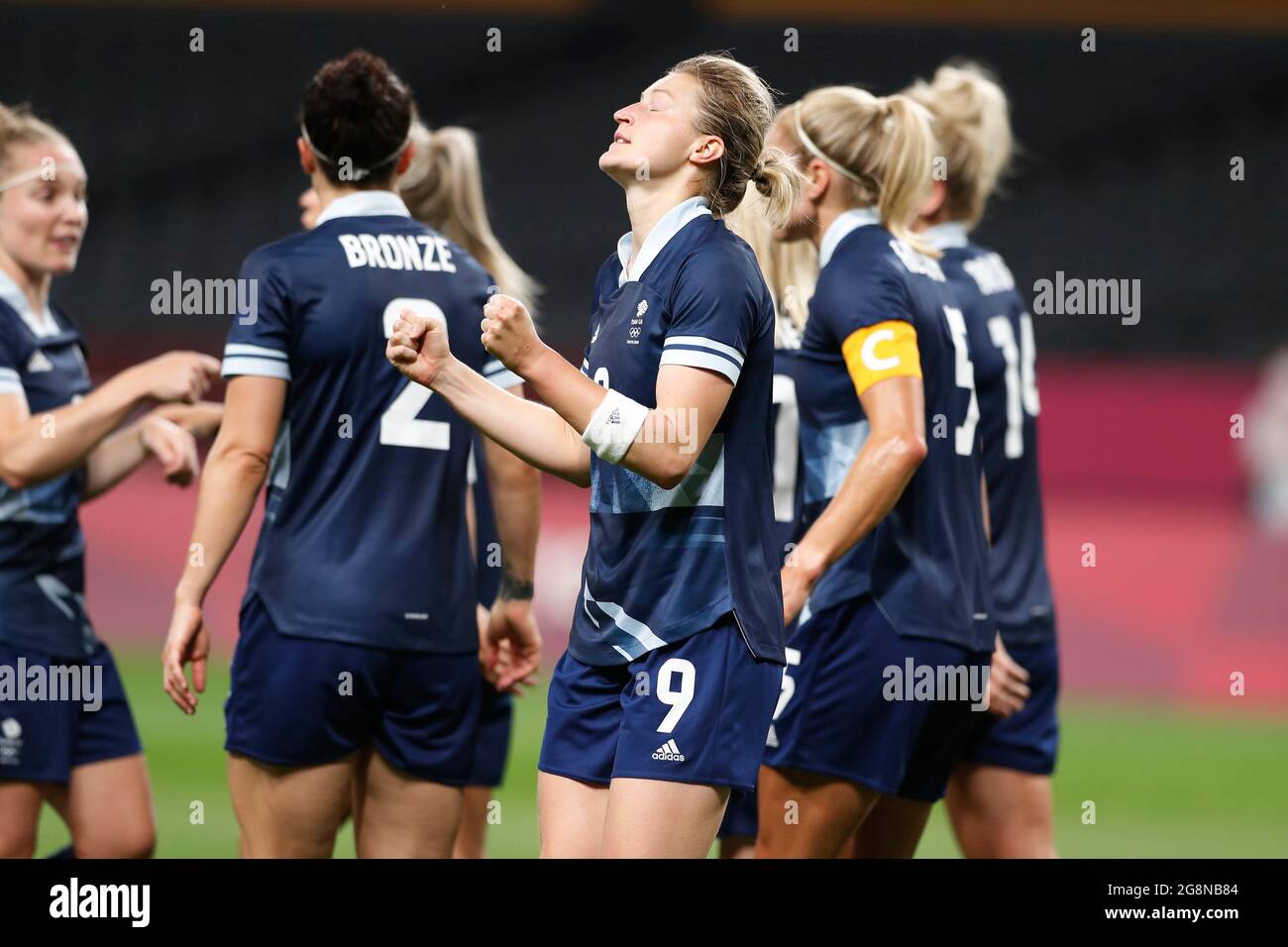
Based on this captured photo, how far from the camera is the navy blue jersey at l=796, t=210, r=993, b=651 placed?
4418mm

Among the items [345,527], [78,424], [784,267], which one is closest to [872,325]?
[784,267]

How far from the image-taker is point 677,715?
3.45 meters

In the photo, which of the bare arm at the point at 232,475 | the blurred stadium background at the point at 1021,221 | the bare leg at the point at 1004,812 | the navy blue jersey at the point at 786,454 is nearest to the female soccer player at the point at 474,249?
the navy blue jersey at the point at 786,454

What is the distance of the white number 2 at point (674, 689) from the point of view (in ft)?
11.3

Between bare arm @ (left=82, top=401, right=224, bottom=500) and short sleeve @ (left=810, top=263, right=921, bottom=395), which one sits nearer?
short sleeve @ (left=810, top=263, right=921, bottom=395)

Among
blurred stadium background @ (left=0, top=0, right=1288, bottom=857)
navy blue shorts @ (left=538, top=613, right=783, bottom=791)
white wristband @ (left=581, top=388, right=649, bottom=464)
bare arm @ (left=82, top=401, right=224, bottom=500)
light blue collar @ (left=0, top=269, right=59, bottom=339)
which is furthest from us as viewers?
blurred stadium background @ (left=0, top=0, right=1288, bottom=857)

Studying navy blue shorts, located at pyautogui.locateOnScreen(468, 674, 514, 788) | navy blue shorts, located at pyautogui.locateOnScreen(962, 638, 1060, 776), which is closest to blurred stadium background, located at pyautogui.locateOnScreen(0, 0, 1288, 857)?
navy blue shorts, located at pyautogui.locateOnScreen(468, 674, 514, 788)

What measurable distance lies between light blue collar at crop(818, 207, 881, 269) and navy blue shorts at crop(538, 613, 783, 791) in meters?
1.54

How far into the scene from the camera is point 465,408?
3.42 m

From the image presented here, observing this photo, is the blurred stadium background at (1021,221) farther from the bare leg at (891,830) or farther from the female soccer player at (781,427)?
the bare leg at (891,830)

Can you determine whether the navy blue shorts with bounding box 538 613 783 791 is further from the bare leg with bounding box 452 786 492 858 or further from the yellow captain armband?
the bare leg with bounding box 452 786 492 858

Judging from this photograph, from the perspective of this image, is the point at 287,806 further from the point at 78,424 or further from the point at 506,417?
the point at 506,417

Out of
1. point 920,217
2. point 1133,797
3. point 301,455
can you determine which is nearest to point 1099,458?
point 1133,797

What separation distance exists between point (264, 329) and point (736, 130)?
4.58ft
